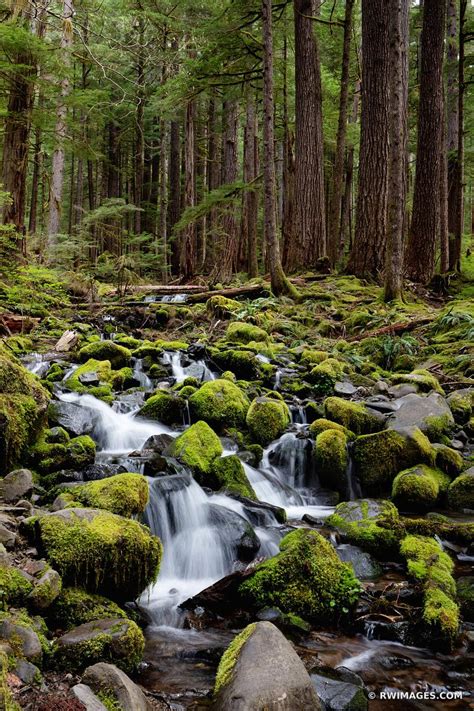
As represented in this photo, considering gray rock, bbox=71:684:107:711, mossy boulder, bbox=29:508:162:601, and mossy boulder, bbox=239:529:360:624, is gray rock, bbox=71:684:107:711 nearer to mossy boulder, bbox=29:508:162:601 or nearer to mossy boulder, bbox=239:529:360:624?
mossy boulder, bbox=29:508:162:601

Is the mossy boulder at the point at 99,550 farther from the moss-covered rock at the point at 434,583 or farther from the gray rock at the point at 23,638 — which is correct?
the moss-covered rock at the point at 434,583

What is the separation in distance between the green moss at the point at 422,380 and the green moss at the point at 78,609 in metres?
5.89

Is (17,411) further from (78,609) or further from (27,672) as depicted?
(27,672)

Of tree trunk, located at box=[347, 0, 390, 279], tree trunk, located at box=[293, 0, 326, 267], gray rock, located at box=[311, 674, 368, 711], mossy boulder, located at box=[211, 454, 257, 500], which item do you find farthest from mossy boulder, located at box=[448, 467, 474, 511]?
tree trunk, located at box=[293, 0, 326, 267]

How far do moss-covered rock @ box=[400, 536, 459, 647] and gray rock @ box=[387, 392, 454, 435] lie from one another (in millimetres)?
2145

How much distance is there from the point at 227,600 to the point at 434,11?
15504 millimetres

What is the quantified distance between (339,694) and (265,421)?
12.7ft

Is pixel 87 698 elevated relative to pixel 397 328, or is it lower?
lower

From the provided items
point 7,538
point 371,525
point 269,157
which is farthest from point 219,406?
point 269,157

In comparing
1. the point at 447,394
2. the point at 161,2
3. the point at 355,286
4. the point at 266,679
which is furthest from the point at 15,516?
the point at 161,2

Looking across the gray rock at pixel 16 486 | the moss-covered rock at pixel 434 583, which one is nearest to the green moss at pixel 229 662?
the moss-covered rock at pixel 434 583

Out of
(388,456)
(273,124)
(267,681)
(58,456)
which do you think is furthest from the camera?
(273,124)

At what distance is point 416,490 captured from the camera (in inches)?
213

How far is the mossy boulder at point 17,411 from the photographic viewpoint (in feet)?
14.7
